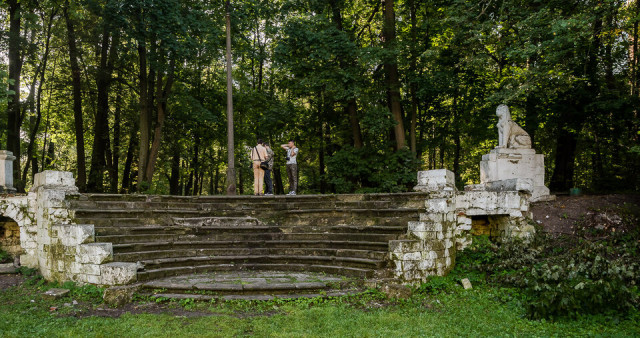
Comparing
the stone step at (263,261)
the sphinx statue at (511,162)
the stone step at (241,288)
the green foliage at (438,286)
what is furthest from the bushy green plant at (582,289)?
the sphinx statue at (511,162)

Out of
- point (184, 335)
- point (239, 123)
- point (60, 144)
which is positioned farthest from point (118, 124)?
point (184, 335)

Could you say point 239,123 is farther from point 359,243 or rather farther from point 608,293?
point 608,293

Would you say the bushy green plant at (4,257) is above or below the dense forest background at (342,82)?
below

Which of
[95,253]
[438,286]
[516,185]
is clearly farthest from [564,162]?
[95,253]

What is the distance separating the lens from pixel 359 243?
27.8 ft

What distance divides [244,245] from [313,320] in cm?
378

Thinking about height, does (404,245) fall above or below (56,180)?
below

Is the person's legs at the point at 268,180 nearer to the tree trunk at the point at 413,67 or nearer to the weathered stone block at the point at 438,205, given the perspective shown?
the weathered stone block at the point at 438,205

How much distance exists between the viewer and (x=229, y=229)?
Answer: 959 cm

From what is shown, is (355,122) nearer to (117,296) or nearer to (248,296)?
(248,296)

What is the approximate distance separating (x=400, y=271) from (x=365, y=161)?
9.42 m

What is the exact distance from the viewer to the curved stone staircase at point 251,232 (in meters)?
7.99

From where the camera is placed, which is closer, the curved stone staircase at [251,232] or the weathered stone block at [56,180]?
the curved stone staircase at [251,232]

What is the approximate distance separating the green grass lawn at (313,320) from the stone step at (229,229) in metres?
1.76
